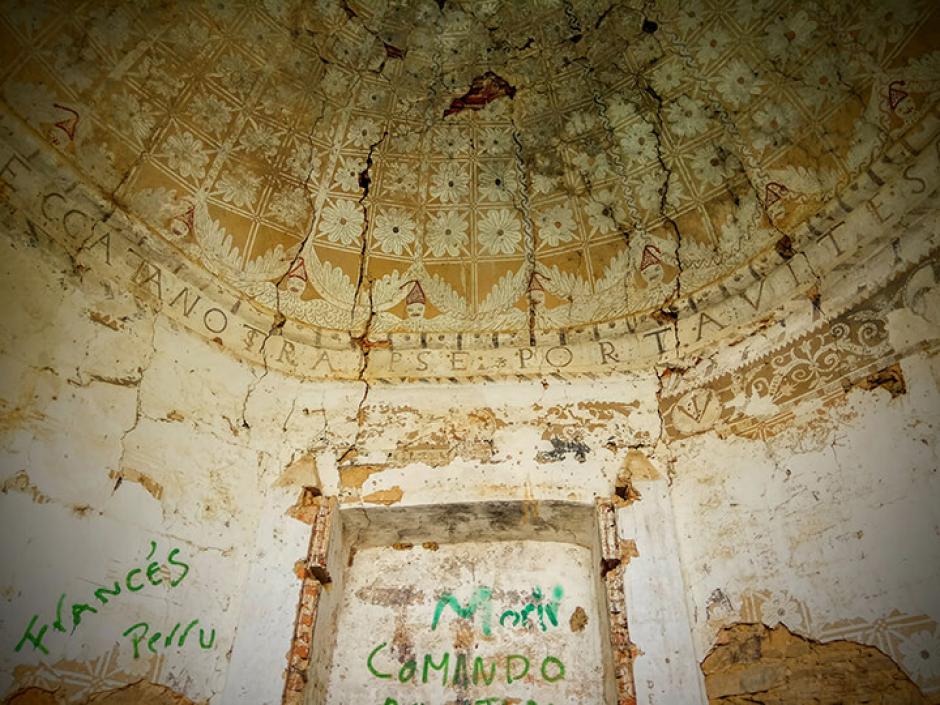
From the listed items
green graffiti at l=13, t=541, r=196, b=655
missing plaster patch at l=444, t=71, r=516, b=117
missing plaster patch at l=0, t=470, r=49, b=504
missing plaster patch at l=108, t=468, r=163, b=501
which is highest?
missing plaster patch at l=444, t=71, r=516, b=117

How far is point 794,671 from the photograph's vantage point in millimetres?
3418

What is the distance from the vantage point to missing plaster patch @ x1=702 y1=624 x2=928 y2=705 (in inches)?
124

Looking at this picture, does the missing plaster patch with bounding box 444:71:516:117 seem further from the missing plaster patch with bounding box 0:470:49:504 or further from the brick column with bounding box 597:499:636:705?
the missing plaster patch with bounding box 0:470:49:504

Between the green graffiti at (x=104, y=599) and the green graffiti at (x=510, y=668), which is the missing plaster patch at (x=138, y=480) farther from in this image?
the green graffiti at (x=510, y=668)

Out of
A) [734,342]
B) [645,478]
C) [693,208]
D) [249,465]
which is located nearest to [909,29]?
[693,208]

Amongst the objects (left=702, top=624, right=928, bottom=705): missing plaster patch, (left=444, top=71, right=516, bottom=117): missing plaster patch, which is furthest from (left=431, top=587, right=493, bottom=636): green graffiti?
(left=444, top=71, right=516, bottom=117): missing plaster patch

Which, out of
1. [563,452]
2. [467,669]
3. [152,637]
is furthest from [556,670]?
[152,637]

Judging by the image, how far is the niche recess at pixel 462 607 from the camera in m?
4.09

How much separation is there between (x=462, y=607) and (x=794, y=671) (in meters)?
1.86

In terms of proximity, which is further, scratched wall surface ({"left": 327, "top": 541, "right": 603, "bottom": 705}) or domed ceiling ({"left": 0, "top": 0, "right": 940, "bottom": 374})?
domed ceiling ({"left": 0, "top": 0, "right": 940, "bottom": 374})

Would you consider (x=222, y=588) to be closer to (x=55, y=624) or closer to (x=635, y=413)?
(x=55, y=624)

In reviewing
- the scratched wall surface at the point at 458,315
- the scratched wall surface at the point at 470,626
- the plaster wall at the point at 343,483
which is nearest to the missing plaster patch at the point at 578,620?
the scratched wall surface at the point at 470,626

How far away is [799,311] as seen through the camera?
4.27 meters

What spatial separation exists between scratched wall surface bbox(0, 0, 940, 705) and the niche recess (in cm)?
5
